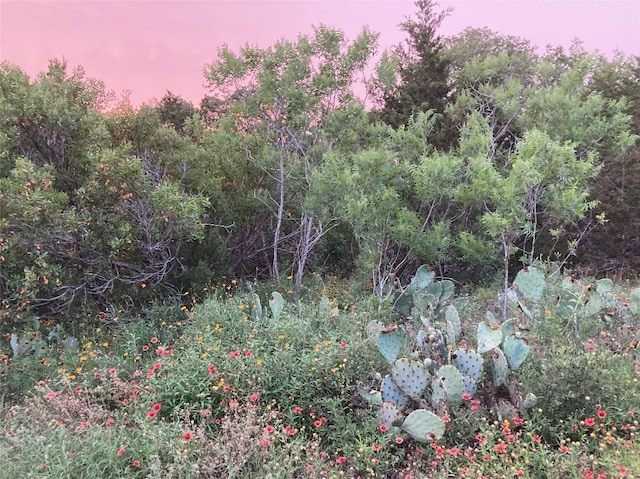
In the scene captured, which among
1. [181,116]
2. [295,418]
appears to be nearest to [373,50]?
[295,418]

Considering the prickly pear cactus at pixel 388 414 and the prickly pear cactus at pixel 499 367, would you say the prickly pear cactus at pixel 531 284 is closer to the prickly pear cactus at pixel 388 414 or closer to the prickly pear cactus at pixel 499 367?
the prickly pear cactus at pixel 499 367

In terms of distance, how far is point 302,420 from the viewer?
2.97m

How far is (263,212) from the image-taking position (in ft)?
24.5

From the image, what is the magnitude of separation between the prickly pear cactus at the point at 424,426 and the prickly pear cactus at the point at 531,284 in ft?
7.81

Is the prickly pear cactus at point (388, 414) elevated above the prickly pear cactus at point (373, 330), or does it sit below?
below

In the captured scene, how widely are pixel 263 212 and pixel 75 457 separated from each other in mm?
5305

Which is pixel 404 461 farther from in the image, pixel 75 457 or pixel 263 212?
pixel 263 212

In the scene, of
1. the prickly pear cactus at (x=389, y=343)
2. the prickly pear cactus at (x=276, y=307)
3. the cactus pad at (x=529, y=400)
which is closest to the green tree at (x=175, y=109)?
the prickly pear cactus at (x=276, y=307)

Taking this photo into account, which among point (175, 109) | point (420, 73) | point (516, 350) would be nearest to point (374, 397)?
point (516, 350)

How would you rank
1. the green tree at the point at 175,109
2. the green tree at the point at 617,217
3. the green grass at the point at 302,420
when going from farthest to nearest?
1. the green tree at the point at 175,109
2. the green tree at the point at 617,217
3. the green grass at the point at 302,420

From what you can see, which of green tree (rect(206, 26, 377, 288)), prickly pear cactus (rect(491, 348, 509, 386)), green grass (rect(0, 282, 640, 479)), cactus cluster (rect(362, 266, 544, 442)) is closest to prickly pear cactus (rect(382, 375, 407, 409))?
cactus cluster (rect(362, 266, 544, 442))

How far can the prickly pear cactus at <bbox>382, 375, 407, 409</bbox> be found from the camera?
9.48 feet

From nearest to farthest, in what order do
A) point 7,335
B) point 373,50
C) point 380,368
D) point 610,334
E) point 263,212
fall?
point 380,368
point 610,334
point 7,335
point 373,50
point 263,212

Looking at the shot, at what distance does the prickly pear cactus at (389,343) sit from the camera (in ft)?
10.4
